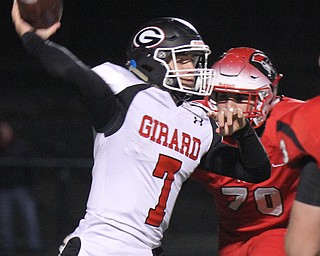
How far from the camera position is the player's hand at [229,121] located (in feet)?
11.0

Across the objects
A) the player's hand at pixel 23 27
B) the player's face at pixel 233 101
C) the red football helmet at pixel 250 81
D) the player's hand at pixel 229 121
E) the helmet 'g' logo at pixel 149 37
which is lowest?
the player's face at pixel 233 101

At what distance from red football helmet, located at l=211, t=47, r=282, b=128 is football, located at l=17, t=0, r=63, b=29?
874 mm

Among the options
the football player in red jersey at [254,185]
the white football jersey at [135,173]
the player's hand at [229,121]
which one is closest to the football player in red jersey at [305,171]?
the player's hand at [229,121]

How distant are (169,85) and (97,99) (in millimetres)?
375

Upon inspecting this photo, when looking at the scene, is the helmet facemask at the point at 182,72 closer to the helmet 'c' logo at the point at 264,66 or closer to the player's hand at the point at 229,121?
the player's hand at the point at 229,121

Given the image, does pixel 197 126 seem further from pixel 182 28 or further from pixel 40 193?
pixel 40 193

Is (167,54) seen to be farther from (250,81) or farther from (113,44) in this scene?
(113,44)

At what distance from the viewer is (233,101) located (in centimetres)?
409

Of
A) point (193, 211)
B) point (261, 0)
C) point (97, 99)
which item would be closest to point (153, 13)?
point (261, 0)

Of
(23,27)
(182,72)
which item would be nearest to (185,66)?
(182,72)

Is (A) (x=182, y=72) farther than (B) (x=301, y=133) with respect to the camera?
Yes

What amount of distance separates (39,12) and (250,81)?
109 centimetres

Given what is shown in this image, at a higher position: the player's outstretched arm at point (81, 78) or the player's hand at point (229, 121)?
the player's outstretched arm at point (81, 78)

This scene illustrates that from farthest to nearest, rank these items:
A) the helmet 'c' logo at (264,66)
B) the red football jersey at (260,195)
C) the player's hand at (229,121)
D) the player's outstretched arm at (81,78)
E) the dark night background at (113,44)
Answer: the dark night background at (113,44) < the helmet 'c' logo at (264,66) < the red football jersey at (260,195) < the player's hand at (229,121) < the player's outstretched arm at (81,78)
